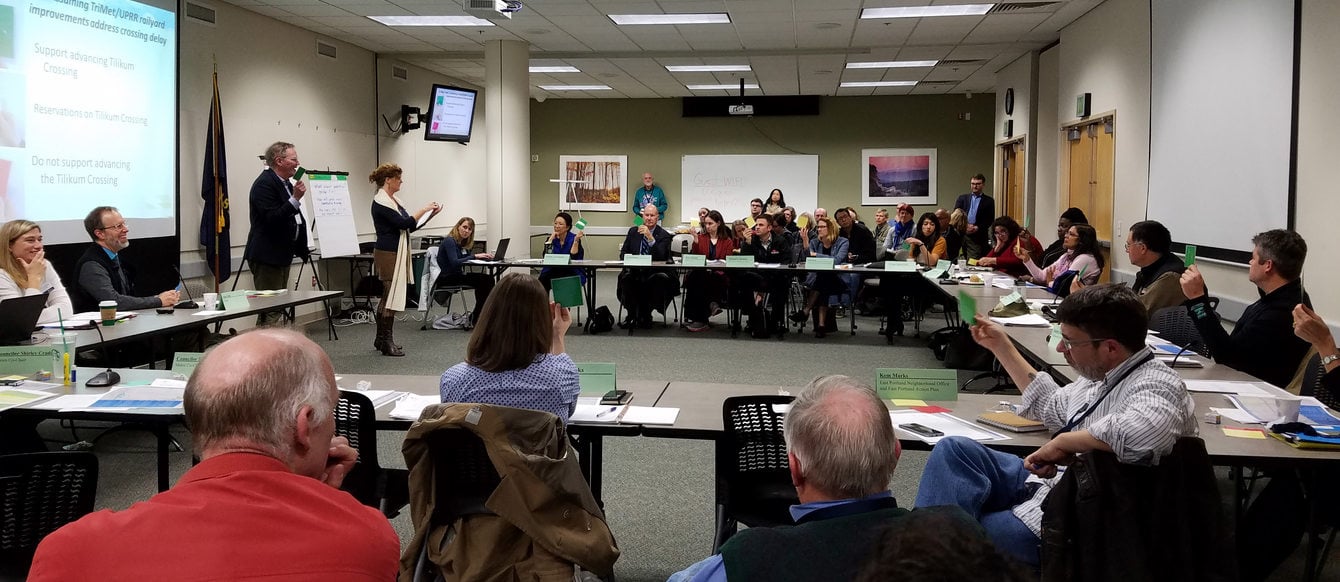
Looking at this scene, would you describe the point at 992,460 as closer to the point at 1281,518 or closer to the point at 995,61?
the point at 1281,518

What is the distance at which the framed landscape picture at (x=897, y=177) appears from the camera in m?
16.4

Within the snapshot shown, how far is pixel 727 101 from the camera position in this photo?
16.7 metres

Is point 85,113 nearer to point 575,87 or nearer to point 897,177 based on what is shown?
point 575,87

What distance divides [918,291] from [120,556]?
325 inches

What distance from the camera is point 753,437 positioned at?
9.07 feet

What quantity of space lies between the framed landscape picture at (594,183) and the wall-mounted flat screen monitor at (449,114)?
523cm

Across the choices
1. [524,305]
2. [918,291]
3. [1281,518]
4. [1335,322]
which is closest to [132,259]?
[524,305]

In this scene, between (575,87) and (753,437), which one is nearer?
(753,437)

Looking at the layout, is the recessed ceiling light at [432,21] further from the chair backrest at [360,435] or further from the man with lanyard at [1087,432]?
the man with lanyard at [1087,432]

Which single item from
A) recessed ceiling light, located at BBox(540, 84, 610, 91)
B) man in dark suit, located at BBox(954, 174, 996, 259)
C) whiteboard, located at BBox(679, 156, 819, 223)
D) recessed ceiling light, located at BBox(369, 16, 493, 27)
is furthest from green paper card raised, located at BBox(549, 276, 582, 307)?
whiteboard, located at BBox(679, 156, 819, 223)

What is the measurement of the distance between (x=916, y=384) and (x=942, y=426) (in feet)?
1.17

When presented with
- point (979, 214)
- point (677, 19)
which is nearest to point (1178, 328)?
point (677, 19)

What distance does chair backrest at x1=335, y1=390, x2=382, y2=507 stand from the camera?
9.30 feet

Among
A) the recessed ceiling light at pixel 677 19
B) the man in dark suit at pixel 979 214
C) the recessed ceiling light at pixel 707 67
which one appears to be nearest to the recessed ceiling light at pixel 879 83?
the recessed ceiling light at pixel 707 67
